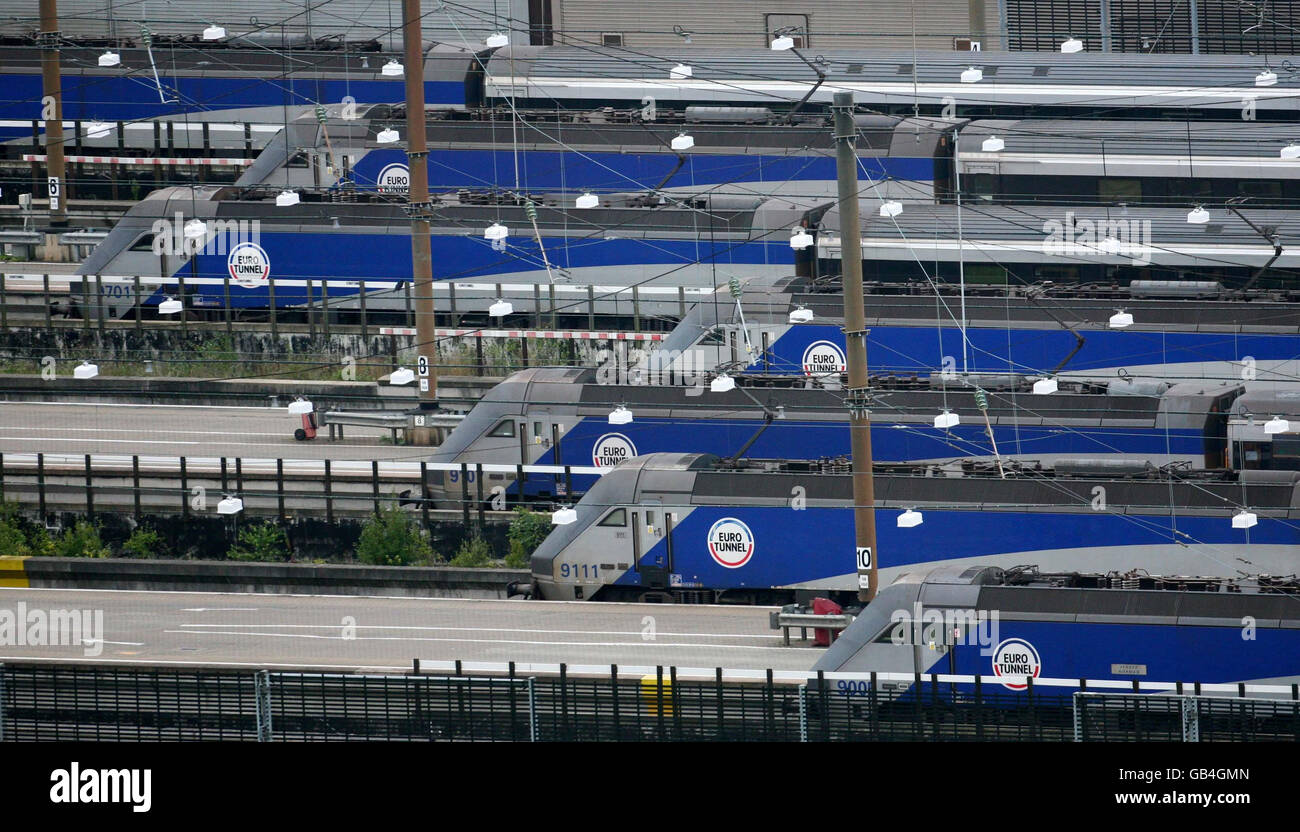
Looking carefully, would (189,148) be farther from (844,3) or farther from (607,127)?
(844,3)

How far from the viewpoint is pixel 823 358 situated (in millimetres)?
33344

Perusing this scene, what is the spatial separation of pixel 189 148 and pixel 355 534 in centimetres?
1633

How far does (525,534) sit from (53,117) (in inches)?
651

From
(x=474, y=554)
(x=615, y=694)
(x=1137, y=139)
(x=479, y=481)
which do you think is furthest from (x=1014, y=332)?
(x=615, y=694)

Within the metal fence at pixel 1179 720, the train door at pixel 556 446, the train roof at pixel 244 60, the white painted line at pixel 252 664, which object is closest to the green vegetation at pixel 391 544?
the train door at pixel 556 446

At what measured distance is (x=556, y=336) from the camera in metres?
35.6

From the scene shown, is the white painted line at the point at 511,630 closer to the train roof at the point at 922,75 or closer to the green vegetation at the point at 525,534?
the green vegetation at the point at 525,534

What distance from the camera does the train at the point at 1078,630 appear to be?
22.9 m

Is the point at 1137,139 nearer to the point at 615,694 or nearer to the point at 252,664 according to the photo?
the point at 252,664

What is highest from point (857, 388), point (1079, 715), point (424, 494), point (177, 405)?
point (177, 405)

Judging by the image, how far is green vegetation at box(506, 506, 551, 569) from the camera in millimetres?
29391

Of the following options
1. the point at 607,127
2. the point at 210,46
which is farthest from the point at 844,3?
the point at 210,46

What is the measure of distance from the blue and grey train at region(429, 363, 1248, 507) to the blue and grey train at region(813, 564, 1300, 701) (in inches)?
193

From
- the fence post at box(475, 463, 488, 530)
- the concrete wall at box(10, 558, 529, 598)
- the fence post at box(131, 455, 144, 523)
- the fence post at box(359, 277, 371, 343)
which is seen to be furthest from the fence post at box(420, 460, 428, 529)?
the fence post at box(131, 455, 144, 523)
